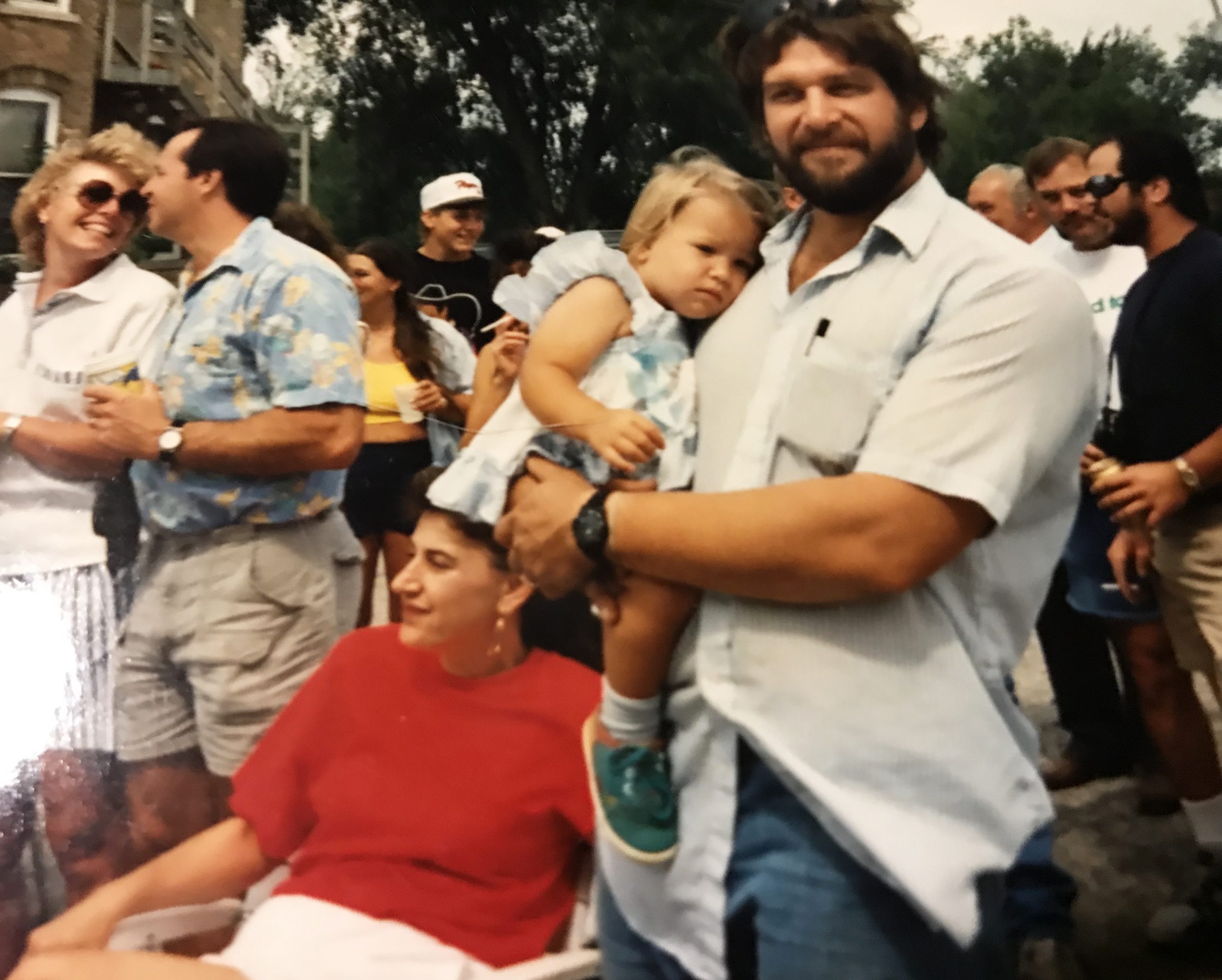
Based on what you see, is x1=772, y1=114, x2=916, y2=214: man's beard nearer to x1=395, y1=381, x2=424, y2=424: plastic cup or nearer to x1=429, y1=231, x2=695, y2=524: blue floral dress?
x1=429, y1=231, x2=695, y2=524: blue floral dress

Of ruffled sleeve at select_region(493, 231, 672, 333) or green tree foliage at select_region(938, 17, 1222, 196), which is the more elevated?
green tree foliage at select_region(938, 17, 1222, 196)

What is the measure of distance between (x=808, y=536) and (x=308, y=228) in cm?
55

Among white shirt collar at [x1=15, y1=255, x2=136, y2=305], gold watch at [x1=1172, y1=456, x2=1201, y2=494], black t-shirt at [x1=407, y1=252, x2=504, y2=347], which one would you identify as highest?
black t-shirt at [x1=407, y1=252, x2=504, y2=347]

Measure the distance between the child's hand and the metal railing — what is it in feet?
1.55

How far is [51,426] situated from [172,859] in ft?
1.29

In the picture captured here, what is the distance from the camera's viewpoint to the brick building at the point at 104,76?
0.87 m

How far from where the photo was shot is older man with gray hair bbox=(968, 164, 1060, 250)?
0.86 metres

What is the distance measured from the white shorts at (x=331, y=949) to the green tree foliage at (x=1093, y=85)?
0.91m

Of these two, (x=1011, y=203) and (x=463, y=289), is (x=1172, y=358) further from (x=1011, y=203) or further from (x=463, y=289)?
(x=463, y=289)

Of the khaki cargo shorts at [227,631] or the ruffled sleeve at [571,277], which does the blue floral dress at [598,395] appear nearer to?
the ruffled sleeve at [571,277]

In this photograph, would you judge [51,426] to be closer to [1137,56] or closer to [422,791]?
[422,791]

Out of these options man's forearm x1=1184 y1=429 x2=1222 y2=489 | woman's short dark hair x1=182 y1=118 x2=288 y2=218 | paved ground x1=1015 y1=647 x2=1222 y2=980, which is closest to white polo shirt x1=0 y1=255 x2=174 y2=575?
woman's short dark hair x1=182 y1=118 x2=288 y2=218

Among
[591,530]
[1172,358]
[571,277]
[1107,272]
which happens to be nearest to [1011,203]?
[1107,272]

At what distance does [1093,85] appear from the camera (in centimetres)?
103
